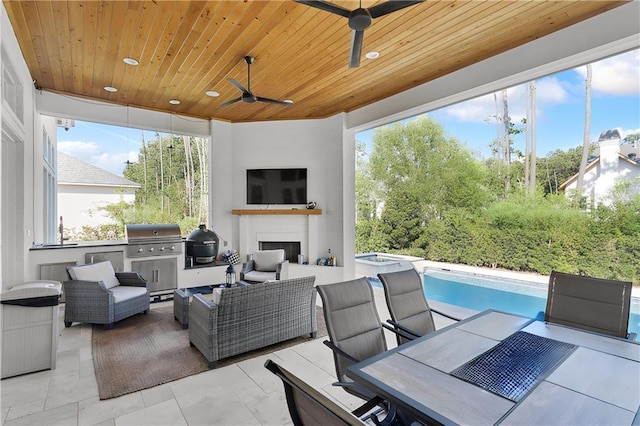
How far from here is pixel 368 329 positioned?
7.02ft

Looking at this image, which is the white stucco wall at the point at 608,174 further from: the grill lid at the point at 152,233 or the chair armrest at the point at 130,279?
the grill lid at the point at 152,233

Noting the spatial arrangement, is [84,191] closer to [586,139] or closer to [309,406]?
[309,406]

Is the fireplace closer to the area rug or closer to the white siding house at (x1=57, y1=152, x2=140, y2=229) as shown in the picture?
the area rug

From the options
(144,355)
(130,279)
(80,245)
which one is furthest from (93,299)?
(80,245)

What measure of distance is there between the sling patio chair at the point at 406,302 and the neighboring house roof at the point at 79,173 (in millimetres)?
5308

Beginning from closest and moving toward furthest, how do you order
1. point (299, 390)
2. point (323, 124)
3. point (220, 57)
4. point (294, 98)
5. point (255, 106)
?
point (299, 390) < point (220, 57) < point (294, 98) < point (255, 106) < point (323, 124)

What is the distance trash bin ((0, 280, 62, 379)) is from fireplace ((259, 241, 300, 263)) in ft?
12.7

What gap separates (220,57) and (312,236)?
3.50 meters

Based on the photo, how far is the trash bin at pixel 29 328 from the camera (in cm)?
266

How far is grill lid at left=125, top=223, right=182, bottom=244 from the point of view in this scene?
5.24 meters

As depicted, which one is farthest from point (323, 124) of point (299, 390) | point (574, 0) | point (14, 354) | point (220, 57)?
point (299, 390)

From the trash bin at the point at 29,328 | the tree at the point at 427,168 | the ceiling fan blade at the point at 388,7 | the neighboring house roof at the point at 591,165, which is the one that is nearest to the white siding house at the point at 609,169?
the neighboring house roof at the point at 591,165

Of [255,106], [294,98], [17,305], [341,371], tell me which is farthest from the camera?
[255,106]

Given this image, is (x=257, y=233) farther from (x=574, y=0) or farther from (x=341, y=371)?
(x=574, y=0)
